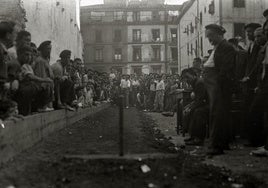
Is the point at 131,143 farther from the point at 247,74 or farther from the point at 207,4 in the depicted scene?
the point at 207,4

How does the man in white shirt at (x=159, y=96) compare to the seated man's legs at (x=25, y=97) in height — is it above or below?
below

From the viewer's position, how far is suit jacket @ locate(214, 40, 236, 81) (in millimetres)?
6943

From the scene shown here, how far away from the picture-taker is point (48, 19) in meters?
24.7

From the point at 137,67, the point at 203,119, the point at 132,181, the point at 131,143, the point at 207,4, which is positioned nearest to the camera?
the point at 132,181

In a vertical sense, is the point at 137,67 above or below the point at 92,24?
below

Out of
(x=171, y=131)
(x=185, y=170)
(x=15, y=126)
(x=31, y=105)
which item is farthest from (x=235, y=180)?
(x=171, y=131)

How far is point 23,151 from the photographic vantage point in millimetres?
6480

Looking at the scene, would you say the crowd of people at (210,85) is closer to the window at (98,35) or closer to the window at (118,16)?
the window at (98,35)

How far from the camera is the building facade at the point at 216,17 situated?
35688 mm

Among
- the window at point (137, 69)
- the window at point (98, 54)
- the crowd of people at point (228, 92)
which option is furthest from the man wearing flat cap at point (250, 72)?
the window at point (98, 54)

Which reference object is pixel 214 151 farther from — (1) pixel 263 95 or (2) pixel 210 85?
(1) pixel 263 95

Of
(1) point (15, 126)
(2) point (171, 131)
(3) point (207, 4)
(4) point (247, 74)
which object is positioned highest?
(3) point (207, 4)

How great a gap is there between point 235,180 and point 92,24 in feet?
202

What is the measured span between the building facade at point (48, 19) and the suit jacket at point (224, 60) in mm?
11659
